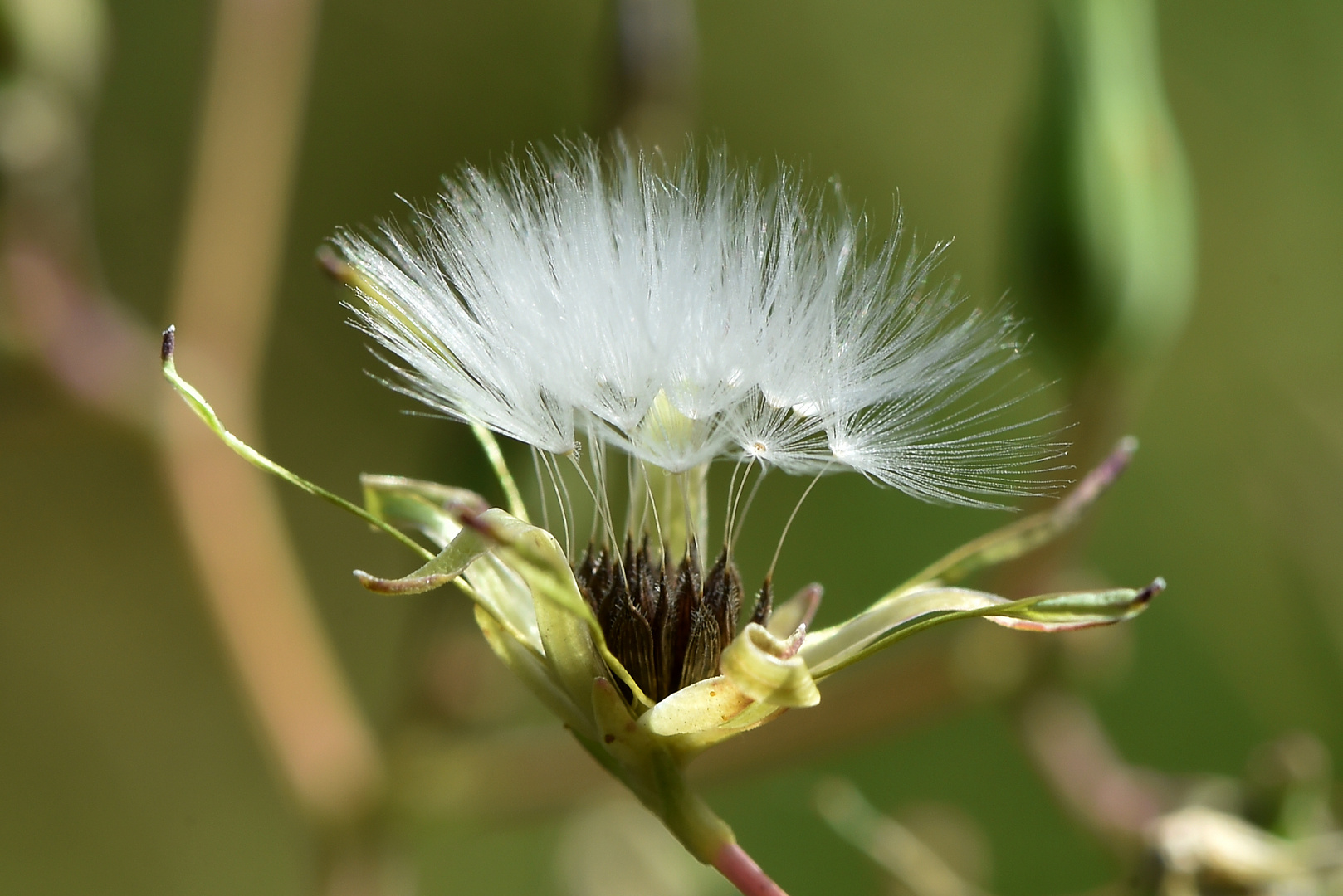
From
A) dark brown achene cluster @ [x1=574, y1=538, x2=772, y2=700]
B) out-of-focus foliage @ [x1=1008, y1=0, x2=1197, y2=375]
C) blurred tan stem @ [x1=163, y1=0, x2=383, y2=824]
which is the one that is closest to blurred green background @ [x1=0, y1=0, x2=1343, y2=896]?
blurred tan stem @ [x1=163, y1=0, x2=383, y2=824]

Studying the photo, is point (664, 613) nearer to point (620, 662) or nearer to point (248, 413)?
point (620, 662)

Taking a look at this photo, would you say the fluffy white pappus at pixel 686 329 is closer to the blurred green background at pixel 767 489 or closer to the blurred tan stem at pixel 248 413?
the blurred tan stem at pixel 248 413

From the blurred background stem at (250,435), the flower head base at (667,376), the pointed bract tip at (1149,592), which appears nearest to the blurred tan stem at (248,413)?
the blurred background stem at (250,435)

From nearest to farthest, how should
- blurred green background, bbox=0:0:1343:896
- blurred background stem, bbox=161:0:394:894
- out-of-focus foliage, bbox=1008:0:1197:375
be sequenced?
out-of-focus foliage, bbox=1008:0:1197:375 → blurred background stem, bbox=161:0:394:894 → blurred green background, bbox=0:0:1343:896

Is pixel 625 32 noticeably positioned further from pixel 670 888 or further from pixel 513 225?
pixel 670 888

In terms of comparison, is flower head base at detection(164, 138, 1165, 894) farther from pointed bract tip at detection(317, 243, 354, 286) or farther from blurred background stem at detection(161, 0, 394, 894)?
blurred background stem at detection(161, 0, 394, 894)

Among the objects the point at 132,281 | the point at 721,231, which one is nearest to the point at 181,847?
the point at 132,281

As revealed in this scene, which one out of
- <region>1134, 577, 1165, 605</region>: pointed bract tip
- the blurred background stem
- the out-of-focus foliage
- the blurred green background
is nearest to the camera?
<region>1134, 577, 1165, 605</region>: pointed bract tip
